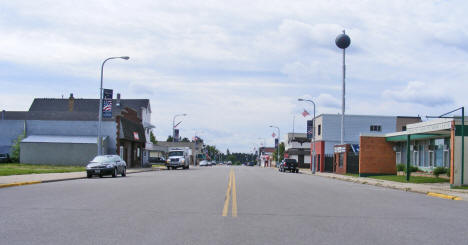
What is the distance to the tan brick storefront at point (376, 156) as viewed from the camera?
46.2 m

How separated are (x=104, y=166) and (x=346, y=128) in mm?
45801

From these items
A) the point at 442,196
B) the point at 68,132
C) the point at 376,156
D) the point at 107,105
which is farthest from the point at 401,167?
the point at 68,132

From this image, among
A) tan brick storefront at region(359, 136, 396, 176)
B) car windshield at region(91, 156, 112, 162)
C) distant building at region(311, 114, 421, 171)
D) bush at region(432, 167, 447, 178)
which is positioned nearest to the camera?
car windshield at region(91, 156, 112, 162)

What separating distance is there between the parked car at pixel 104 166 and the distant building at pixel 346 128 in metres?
39.6

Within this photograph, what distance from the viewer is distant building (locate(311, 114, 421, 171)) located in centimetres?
6994

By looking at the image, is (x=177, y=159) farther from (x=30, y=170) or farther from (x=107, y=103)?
(x=30, y=170)

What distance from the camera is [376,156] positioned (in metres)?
46.4

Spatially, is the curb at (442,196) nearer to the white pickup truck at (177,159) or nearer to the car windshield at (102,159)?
the car windshield at (102,159)

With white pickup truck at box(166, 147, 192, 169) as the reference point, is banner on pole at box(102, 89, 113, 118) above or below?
above

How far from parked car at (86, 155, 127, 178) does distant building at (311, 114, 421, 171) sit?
3965 centimetres

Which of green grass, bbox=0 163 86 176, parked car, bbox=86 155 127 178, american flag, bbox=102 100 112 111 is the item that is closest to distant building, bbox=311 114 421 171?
american flag, bbox=102 100 112 111

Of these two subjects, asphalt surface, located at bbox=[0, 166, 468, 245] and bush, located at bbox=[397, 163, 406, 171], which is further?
bush, located at bbox=[397, 163, 406, 171]

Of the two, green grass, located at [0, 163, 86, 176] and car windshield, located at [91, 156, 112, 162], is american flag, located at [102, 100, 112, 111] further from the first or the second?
car windshield, located at [91, 156, 112, 162]

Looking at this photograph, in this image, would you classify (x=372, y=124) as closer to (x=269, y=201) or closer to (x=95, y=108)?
(x=95, y=108)
